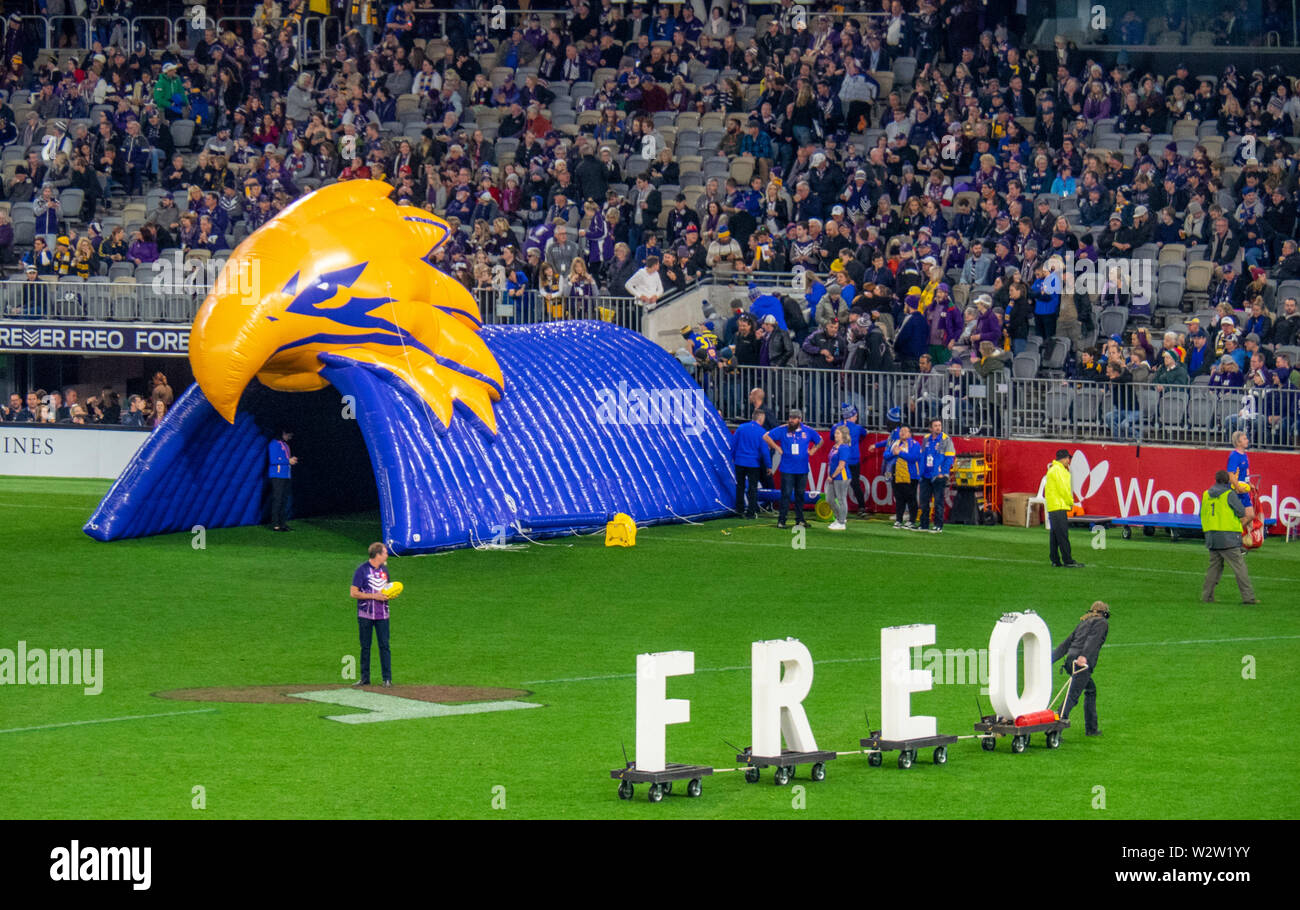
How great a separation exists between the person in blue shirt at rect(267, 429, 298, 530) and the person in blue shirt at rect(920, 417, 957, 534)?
9284mm

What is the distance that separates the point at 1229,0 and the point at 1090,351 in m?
10.9

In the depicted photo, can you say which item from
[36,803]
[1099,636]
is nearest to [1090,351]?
[1099,636]

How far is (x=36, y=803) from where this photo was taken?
14391mm

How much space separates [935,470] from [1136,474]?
3.08 meters

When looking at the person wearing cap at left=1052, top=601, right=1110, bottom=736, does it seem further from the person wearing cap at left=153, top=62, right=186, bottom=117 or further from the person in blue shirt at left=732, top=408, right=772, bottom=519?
the person wearing cap at left=153, top=62, right=186, bottom=117

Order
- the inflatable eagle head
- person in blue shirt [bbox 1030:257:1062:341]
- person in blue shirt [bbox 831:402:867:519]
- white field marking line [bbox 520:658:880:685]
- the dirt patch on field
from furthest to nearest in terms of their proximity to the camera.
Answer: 1. person in blue shirt [bbox 1030:257:1062:341]
2. person in blue shirt [bbox 831:402:867:519]
3. the inflatable eagle head
4. white field marking line [bbox 520:658:880:685]
5. the dirt patch on field

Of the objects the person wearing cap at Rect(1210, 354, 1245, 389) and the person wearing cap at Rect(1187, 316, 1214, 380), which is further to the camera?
the person wearing cap at Rect(1187, 316, 1214, 380)

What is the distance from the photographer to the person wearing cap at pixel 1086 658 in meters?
16.5

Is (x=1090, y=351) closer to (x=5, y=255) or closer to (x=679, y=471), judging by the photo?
(x=679, y=471)

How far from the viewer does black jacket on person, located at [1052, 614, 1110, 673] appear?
54.5 ft

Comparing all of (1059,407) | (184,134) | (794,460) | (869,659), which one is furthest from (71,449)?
(869,659)

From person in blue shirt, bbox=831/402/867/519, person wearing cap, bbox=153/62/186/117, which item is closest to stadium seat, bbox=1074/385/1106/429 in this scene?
person in blue shirt, bbox=831/402/867/519

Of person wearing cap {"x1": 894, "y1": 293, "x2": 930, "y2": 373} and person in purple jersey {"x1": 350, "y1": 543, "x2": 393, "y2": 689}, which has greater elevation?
person wearing cap {"x1": 894, "y1": 293, "x2": 930, "y2": 373}

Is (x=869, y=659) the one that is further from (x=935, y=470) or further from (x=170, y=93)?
(x=170, y=93)
